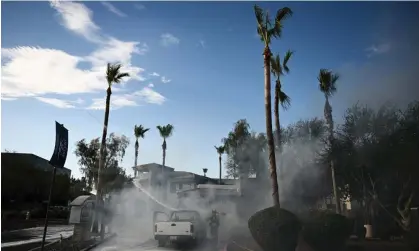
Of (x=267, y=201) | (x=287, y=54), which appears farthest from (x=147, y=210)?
(x=287, y=54)

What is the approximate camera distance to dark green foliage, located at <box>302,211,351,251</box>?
10.3m

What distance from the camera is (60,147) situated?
336 inches

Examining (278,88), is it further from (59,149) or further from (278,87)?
(59,149)

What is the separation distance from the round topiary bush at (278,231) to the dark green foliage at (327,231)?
0.80 metres

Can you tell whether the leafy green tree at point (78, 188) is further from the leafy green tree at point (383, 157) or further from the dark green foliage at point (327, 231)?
the dark green foliage at point (327, 231)

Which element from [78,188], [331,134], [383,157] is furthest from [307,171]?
[78,188]

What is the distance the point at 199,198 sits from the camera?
27.6m

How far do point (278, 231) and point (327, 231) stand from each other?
1.66 meters

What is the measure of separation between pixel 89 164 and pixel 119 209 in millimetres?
15566

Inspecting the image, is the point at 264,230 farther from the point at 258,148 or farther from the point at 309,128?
the point at 258,148

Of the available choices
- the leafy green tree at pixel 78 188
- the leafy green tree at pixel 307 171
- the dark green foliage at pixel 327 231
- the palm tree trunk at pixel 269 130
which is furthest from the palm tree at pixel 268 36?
the leafy green tree at pixel 78 188

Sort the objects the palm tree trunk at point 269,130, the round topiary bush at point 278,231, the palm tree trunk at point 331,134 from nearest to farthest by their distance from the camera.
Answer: the round topiary bush at point 278,231
the palm tree trunk at point 269,130
the palm tree trunk at point 331,134

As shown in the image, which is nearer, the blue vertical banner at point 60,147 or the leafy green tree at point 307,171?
the blue vertical banner at point 60,147

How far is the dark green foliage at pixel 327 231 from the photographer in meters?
10.3
